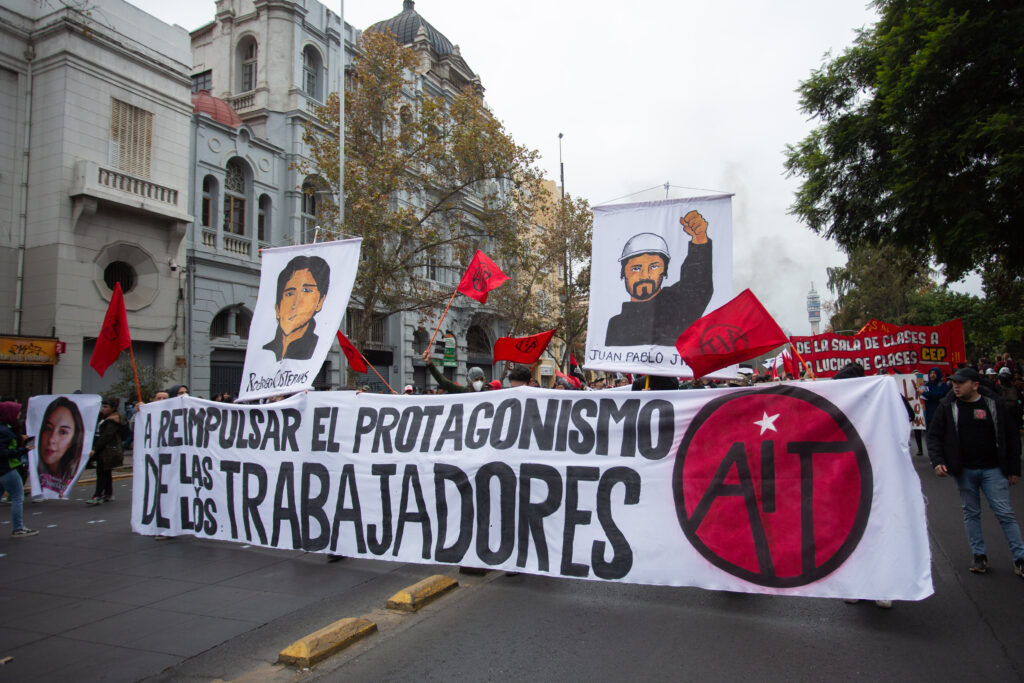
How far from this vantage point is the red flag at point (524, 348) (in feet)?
28.0

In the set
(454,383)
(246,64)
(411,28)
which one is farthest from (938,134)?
(411,28)

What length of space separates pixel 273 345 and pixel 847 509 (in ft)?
17.3

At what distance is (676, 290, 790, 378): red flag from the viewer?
14.7ft

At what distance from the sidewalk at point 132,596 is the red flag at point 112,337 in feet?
6.83

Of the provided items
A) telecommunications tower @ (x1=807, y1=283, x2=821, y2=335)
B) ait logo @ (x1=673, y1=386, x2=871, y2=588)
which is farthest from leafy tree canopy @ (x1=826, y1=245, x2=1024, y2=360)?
ait logo @ (x1=673, y1=386, x2=871, y2=588)

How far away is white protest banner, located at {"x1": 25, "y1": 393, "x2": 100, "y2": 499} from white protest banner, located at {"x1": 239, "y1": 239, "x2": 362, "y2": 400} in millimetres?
4489

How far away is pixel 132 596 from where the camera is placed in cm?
539

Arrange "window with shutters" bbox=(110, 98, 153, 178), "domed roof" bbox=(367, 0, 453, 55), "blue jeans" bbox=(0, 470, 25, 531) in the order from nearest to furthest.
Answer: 1. "blue jeans" bbox=(0, 470, 25, 531)
2. "window with shutters" bbox=(110, 98, 153, 178)
3. "domed roof" bbox=(367, 0, 453, 55)

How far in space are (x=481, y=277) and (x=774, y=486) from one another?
4.98 meters

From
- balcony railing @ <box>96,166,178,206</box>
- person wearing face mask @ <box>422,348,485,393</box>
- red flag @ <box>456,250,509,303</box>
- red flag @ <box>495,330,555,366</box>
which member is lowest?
person wearing face mask @ <box>422,348,485,393</box>

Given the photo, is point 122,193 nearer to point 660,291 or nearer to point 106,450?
point 106,450

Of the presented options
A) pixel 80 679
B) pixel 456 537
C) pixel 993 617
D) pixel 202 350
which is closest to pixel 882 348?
pixel 993 617

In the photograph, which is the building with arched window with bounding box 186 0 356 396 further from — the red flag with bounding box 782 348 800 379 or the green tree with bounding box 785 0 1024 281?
the green tree with bounding box 785 0 1024 281

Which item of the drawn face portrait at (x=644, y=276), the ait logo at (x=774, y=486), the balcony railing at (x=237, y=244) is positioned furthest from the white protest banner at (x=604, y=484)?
the balcony railing at (x=237, y=244)
